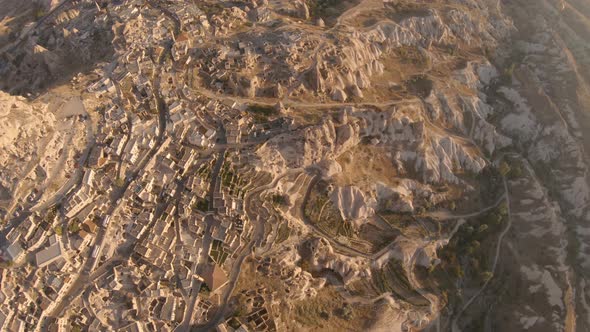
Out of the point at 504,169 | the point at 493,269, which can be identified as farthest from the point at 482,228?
the point at 504,169

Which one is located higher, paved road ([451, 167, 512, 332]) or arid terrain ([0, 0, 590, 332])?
arid terrain ([0, 0, 590, 332])

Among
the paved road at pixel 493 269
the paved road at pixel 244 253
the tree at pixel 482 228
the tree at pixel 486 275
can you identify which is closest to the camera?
the paved road at pixel 244 253

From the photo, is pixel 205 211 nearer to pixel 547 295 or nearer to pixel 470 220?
pixel 470 220

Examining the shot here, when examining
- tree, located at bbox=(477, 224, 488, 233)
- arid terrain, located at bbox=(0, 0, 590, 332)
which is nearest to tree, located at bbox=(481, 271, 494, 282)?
arid terrain, located at bbox=(0, 0, 590, 332)

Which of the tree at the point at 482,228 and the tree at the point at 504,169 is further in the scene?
the tree at the point at 504,169

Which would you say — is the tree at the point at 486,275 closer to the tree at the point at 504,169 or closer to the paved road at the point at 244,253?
the tree at the point at 504,169

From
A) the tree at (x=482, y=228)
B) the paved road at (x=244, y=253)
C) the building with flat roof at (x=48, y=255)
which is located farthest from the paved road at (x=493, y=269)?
the building with flat roof at (x=48, y=255)

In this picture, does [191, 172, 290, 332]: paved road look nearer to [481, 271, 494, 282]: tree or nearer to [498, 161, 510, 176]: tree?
[481, 271, 494, 282]: tree

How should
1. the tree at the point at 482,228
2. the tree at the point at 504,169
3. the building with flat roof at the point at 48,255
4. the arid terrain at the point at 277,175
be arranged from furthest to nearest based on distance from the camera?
the tree at the point at 504,169, the tree at the point at 482,228, the arid terrain at the point at 277,175, the building with flat roof at the point at 48,255

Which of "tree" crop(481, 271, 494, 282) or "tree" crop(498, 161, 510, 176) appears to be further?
"tree" crop(498, 161, 510, 176)

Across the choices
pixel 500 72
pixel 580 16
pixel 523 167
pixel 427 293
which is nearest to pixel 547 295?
pixel 427 293
